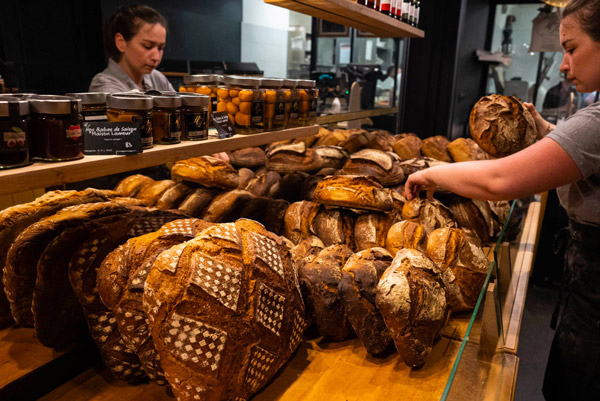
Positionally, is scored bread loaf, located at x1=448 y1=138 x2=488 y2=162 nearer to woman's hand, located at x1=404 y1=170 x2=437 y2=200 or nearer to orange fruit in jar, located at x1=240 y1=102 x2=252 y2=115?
woman's hand, located at x1=404 y1=170 x2=437 y2=200

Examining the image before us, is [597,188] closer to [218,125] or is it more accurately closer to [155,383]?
→ [218,125]

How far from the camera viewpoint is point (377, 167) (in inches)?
88.1

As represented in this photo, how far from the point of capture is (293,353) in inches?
48.9

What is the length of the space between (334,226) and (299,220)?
161mm

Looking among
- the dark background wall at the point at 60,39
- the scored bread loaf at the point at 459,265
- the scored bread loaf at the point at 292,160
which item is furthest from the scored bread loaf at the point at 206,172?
the dark background wall at the point at 60,39

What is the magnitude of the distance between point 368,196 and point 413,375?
767mm

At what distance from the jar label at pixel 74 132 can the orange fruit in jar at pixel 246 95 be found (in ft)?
2.41

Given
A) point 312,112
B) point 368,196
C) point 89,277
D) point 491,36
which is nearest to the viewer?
point 89,277

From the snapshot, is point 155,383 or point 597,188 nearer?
point 155,383

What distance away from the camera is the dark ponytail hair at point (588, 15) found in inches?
51.6

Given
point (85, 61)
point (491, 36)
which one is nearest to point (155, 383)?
point (85, 61)

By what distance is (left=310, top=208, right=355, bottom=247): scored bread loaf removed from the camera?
5.81 ft

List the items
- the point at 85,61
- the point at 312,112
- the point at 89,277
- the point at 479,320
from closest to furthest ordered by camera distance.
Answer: the point at 89,277 → the point at 479,320 → the point at 312,112 → the point at 85,61

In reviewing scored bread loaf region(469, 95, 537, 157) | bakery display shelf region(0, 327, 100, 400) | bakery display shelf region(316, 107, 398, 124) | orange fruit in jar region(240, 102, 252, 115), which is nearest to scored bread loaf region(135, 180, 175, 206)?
orange fruit in jar region(240, 102, 252, 115)
